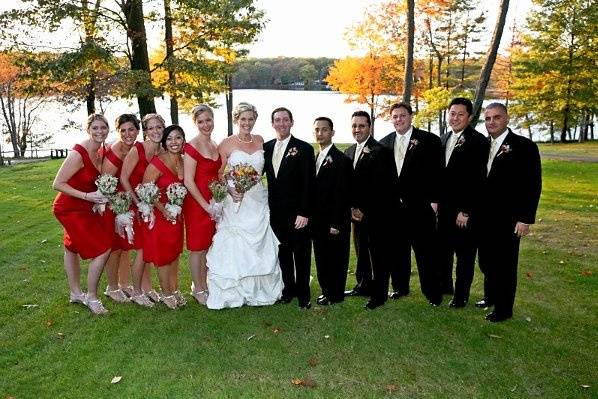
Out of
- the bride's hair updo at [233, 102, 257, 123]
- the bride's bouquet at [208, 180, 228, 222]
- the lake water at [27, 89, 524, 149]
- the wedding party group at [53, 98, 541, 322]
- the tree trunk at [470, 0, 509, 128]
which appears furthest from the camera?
the lake water at [27, 89, 524, 149]

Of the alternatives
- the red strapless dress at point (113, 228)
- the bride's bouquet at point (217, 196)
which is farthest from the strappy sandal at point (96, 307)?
the bride's bouquet at point (217, 196)

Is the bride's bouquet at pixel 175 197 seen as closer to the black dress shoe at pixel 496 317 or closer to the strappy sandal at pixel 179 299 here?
the strappy sandal at pixel 179 299

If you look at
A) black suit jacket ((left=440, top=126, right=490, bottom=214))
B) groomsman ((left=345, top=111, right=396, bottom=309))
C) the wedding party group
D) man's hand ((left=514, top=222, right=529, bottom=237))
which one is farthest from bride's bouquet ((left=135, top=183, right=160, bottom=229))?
man's hand ((left=514, top=222, right=529, bottom=237))

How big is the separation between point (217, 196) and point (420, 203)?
8.07ft

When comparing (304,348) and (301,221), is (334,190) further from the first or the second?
(304,348)

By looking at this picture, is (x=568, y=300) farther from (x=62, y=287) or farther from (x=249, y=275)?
(x=62, y=287)

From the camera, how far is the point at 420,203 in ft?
20.8

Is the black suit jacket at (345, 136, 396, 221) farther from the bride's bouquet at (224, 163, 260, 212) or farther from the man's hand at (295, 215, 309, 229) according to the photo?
the bride's bouquet at (224, 163, 260, 212)

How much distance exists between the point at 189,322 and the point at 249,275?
94 cm

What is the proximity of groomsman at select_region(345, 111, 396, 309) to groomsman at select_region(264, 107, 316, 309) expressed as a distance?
574 millimetres

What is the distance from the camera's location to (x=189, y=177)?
6.12 m

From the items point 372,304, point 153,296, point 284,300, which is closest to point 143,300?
point 153,296

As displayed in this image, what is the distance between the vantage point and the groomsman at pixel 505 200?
572 cm

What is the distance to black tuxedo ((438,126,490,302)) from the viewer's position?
6.00 m
